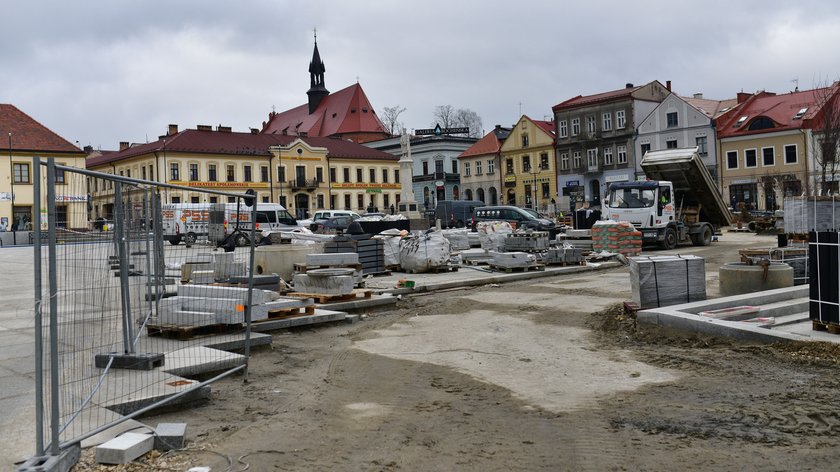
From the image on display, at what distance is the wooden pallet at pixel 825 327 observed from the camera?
8.42 m

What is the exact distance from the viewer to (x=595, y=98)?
68.9m

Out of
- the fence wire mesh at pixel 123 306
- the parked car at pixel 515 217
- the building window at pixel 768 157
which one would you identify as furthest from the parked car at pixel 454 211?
the fence wire mesh at pixel 123 306

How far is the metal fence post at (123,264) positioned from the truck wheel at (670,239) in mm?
22374

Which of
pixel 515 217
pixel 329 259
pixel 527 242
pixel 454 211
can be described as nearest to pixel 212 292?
pixel 329 259

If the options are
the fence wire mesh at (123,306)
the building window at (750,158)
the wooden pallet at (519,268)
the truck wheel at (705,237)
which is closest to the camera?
the fence wire mesh at (123,306)

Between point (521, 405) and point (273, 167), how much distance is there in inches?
2780

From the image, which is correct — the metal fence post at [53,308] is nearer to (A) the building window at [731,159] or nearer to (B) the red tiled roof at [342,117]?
(A) the building window at [731,159]

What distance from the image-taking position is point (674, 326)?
370 inches

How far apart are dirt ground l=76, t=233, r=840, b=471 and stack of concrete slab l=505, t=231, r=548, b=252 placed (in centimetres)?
1032

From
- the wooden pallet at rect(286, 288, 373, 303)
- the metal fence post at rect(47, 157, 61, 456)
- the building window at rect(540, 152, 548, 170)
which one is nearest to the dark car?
the wooden pallet at rect(286, 288, 373, 303)

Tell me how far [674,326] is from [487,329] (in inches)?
105

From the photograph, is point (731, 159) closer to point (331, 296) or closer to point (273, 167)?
point (273, 167)

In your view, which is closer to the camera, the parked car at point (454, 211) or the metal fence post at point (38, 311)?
the metal fence post at point (38, 311)

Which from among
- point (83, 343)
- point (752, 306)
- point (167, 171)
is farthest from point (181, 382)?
point (167, 171)
